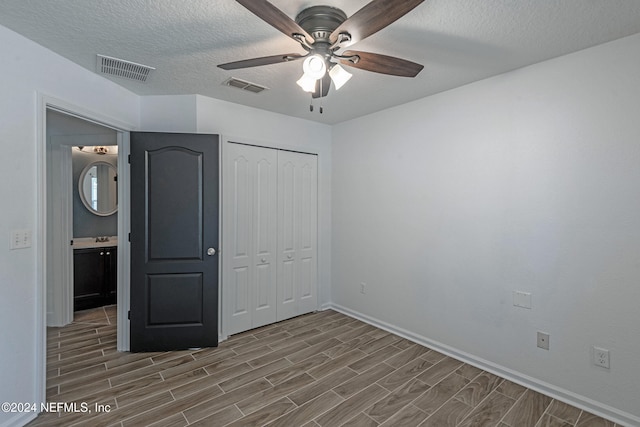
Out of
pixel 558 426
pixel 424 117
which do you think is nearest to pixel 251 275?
pixel 424 117

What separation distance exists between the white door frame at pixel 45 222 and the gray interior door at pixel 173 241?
12 cm

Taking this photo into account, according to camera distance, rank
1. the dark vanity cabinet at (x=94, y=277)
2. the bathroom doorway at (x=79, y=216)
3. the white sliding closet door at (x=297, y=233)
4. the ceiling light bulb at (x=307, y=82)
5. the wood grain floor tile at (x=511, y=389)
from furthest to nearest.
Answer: the dark vanity cabinet at (x=94, y=277), the white sliding closet door at (x=297, y=233), the bathroom doorway at (x=79, y=216), the wood grain floor tile at (x=511, y=389), the ceiling light bulb at (x=307, y=82)

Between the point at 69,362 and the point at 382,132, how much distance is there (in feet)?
12.3

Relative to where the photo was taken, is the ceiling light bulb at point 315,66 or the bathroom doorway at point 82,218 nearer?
the ceiling light bulb at point 315,66

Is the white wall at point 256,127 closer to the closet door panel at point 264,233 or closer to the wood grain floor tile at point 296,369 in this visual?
the closet door panel at point 264,233

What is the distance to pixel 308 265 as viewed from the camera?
3996 millimetres

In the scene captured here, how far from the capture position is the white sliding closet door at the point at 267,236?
3.30 m

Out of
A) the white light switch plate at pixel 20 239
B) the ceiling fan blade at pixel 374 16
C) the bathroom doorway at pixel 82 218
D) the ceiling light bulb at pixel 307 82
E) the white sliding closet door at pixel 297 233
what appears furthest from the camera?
the white sliding closet door at pixel 297 233

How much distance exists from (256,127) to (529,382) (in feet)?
11.3

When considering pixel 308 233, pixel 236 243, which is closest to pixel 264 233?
pixel 236 243

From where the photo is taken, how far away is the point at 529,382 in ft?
7.92

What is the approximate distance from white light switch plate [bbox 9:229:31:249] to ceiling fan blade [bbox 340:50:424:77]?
2.29 meters

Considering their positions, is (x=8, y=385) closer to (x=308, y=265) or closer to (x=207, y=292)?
(x=207, y=292)

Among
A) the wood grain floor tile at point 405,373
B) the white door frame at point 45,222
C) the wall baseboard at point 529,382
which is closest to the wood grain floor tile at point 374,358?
the wood grain floor tile at point 405,373
